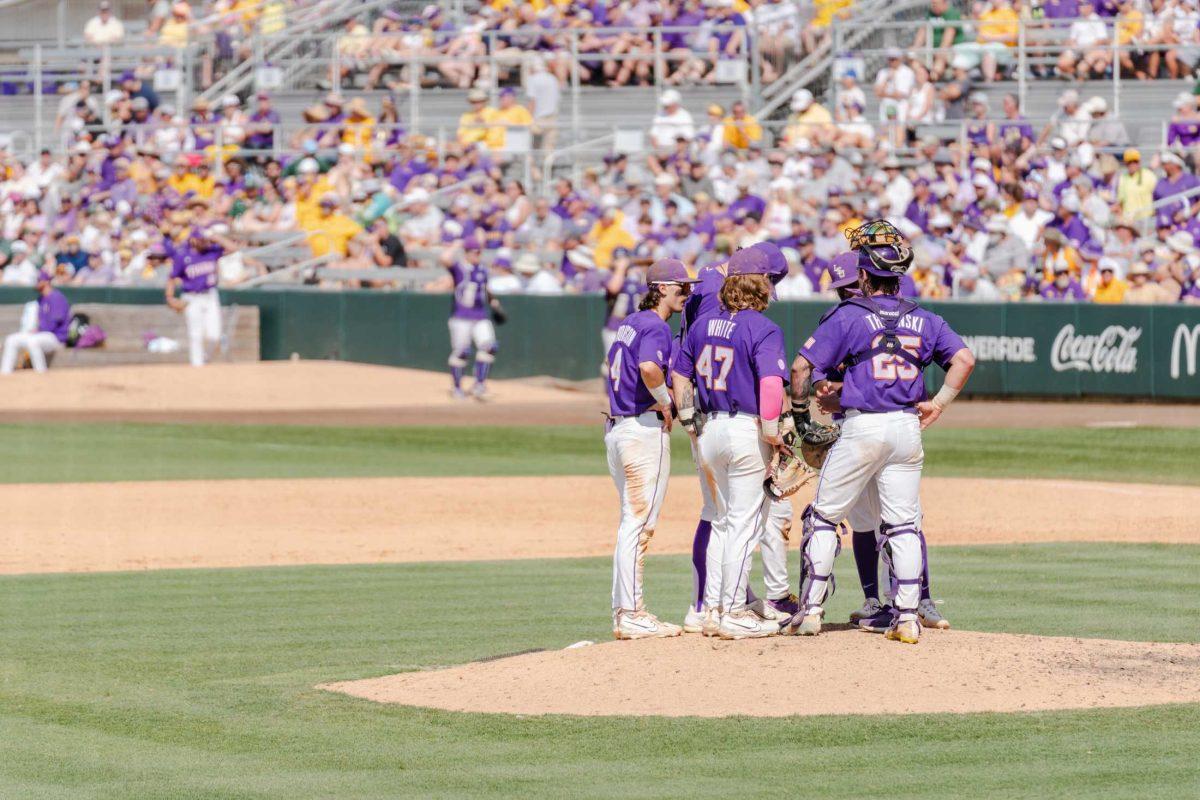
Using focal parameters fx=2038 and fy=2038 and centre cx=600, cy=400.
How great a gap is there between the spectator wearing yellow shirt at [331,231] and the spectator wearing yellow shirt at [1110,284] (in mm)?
10975

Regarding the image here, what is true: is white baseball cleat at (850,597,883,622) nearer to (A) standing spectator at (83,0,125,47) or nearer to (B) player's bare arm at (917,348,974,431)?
(B) player's bare arm at (917,348,974,431)

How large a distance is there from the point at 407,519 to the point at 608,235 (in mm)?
11831

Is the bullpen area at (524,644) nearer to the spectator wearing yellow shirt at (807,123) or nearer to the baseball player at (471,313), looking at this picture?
the baseball player at (471,313)

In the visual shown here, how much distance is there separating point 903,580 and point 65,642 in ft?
13.7

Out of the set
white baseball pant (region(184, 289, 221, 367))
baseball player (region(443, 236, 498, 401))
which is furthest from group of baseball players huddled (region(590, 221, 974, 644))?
white baseball pant (region(184, 289, 221, 367))

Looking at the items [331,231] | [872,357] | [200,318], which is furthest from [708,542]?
[331,231]

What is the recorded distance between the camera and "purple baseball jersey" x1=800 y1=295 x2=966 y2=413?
839 cm

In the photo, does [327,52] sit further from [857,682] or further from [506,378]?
[857,682]

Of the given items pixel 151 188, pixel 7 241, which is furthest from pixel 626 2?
pixel 7 241

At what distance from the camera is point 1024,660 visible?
819 cm

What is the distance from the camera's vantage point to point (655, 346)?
8.86m

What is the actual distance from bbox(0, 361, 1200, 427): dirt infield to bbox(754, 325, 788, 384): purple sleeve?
1438cm

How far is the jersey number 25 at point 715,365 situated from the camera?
8547 mm

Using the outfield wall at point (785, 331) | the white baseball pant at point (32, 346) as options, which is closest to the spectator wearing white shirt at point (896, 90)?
the outfield wall at point (785, 331)
